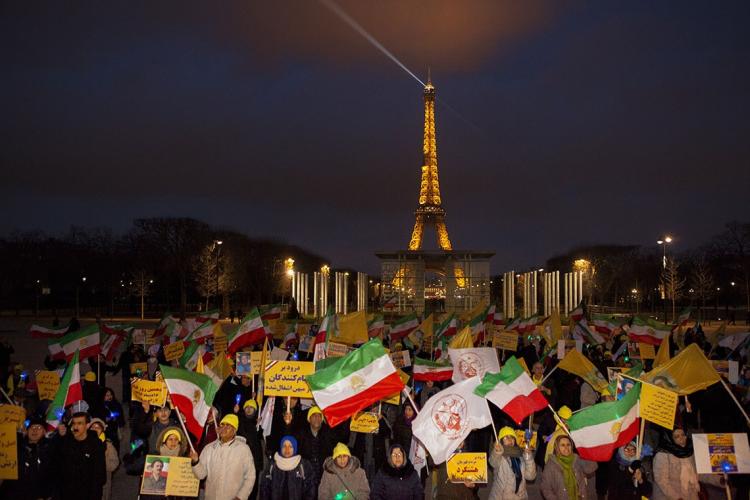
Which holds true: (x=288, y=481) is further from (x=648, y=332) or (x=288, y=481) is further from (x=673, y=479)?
(x=648, y=332)

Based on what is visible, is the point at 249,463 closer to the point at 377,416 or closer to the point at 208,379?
the point at 208,379

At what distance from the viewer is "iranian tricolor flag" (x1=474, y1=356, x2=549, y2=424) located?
762 centimetres

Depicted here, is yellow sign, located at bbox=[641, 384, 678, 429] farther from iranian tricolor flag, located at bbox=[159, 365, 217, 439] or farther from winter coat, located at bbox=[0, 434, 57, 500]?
winter coat, located at bbox=[0, 434, 57, 500]

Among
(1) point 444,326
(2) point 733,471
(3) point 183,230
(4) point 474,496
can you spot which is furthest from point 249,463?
(3) point 183,230

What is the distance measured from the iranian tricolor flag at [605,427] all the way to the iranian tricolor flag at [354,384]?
Result: 1828mm

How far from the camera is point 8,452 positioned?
268 inches

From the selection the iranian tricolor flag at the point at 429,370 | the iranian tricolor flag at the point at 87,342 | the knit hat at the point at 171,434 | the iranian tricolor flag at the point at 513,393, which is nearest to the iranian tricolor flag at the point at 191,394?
the knit hat at the point at 171,434

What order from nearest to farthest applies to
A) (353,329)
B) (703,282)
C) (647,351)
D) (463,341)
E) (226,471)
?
(226,471) < (463,341) < (353,329) < (647,351) < (703,282)

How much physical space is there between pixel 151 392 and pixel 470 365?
4.08 metres

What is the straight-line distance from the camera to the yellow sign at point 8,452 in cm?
675

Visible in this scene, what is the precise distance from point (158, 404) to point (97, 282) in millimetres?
61522

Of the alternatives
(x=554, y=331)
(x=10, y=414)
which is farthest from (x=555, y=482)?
(x=554, y=331)

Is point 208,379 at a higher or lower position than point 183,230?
lower

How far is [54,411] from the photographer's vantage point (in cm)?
779
